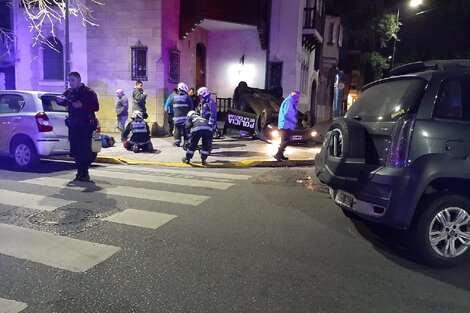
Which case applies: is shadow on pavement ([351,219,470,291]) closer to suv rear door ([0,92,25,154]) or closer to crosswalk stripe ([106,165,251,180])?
crosswalk stripe ([106,165,251,180])

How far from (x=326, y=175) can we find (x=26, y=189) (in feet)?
16.2

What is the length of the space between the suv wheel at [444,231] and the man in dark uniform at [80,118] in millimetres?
5758

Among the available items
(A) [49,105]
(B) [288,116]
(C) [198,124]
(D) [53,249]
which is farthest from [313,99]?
(D) [53,249]

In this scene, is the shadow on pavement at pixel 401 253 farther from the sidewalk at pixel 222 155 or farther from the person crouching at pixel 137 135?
the person crouching at pixel 137 135

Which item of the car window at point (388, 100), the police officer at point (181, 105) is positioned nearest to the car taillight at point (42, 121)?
the police officer at point (181, 105)

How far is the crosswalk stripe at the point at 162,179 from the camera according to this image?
24.8 feet

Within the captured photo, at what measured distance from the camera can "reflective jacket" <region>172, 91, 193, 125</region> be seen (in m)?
11.7

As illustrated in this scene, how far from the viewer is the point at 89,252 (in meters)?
4.32

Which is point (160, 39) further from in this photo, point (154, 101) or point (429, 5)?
point (429, 5)

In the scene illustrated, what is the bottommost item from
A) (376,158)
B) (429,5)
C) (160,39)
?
(376,158)

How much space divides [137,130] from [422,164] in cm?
892

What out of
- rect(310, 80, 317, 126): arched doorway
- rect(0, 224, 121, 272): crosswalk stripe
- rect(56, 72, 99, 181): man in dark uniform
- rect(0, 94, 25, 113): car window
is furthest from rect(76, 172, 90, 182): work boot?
rect(310, 80, 317, 126): arched doorway

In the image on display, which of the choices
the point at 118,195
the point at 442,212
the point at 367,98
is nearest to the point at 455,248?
the point at 442,212

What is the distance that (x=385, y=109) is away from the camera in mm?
4566
